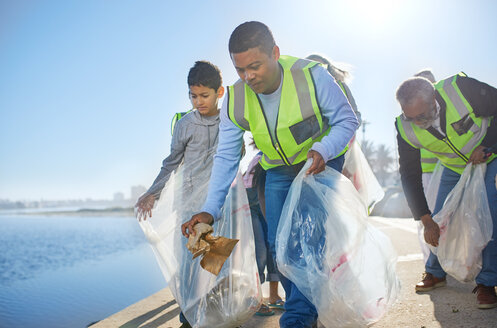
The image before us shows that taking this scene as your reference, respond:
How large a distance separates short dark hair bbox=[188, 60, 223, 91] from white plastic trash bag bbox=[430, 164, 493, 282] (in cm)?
177

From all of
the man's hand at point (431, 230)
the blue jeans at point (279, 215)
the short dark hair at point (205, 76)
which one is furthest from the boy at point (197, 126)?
the man's hand at point (431, 230)

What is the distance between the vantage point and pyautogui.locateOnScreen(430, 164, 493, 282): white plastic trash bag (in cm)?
280

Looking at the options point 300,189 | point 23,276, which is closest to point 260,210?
point 300,189

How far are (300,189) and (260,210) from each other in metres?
1.31

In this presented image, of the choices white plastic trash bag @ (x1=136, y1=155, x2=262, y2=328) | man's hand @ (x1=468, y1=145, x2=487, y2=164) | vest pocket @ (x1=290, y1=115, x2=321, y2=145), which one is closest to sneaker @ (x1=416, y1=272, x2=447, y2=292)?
man's hand @ (x1=468, y1=145, x2=487, y2=164)

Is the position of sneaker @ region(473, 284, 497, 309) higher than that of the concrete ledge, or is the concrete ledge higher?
sneaker @ region(473, 284, 497, 309)

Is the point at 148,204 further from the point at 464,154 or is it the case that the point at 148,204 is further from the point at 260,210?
the point at 464,154

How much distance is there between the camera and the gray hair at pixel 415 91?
2699 mm

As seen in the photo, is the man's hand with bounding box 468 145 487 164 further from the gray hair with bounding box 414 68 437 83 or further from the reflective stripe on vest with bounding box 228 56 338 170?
the gray hair with bounding box 414 68 437 83

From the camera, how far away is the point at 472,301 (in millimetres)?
2857

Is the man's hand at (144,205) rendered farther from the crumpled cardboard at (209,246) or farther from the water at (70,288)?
the water at (70,288)

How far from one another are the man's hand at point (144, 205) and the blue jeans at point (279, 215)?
851 millimetres

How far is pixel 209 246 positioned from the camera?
1.89 metres

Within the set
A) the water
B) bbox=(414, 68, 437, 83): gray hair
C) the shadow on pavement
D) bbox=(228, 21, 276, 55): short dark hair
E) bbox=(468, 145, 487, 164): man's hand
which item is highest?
bbox=(228, 21, 276, 55): short dark hair
